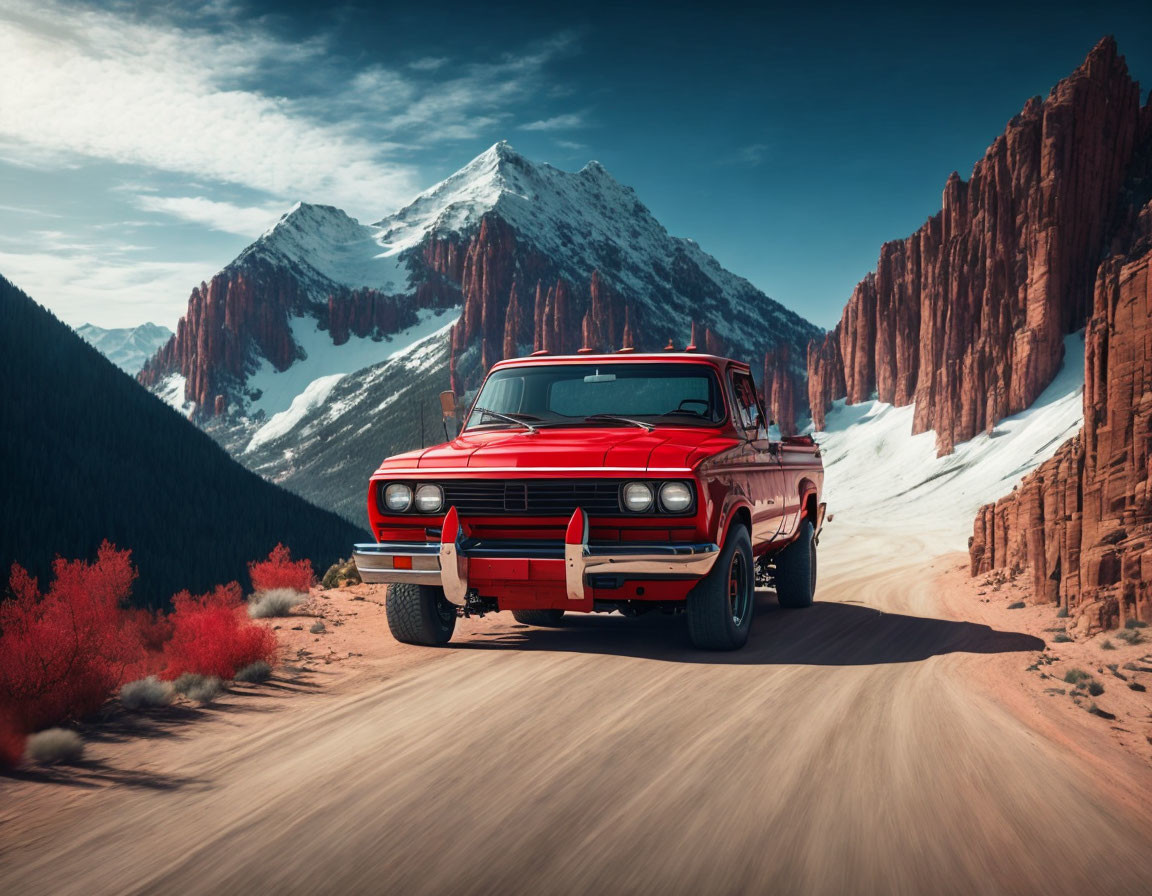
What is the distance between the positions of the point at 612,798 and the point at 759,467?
449cm

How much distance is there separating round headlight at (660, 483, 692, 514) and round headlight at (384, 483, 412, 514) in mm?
1984

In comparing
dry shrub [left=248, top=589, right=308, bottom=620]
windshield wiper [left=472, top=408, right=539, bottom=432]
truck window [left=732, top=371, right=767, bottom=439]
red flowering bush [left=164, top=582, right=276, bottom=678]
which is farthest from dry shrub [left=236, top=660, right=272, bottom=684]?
A: truck window [left=732, top=371, right=767, bottom=439]

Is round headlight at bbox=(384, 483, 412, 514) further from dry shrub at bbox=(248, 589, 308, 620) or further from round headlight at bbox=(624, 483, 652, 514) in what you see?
dry shrub at bbox=(248, 589, 308, 620)

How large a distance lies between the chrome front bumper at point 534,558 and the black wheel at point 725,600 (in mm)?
327

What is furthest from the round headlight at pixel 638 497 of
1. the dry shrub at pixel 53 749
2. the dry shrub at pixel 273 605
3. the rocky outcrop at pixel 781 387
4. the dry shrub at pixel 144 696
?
the rocky outcrop at pixel 781 387

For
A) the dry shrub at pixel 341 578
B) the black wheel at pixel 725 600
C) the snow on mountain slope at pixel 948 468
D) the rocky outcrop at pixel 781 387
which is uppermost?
the rocky outcrop at pixel 781 387

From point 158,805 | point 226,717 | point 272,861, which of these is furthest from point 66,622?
point 272,861

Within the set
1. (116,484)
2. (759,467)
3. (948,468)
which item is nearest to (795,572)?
(759,467)

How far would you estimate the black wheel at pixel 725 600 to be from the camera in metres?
6.59

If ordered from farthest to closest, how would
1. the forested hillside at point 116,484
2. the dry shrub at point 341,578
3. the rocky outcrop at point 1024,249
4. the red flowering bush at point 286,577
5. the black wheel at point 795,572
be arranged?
1. the forested hillside at point 116,484
2. the rocky outcrop at point 1024,249
3. the dry shrub at point 341,578
4. the red flowering bush at point 286,577
5. the black wheel at point 795,572

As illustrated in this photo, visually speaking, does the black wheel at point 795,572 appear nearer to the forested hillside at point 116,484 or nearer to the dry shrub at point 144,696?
the dry shrub at point 144,696

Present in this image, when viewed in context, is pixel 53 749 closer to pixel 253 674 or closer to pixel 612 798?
pixel 253 674

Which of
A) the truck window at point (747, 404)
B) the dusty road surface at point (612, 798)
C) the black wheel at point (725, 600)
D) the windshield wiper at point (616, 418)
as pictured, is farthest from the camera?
the truck window at point (747, 404)

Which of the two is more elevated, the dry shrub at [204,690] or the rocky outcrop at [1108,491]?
the rocky outcrop at [1108,491]
